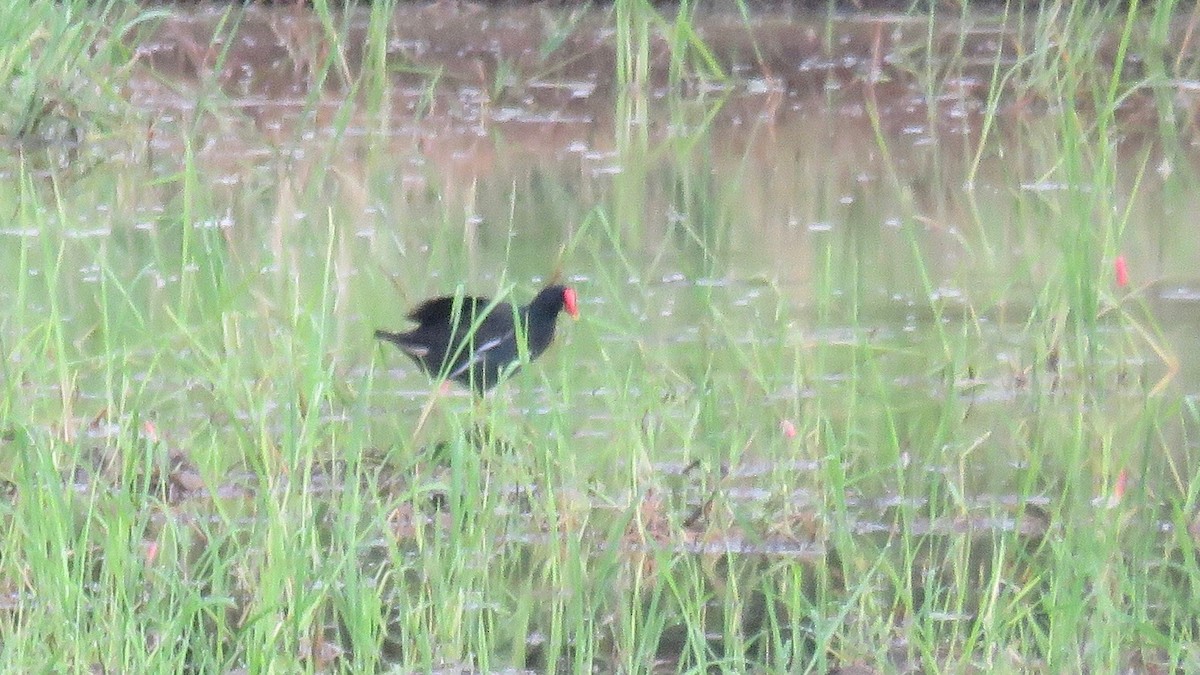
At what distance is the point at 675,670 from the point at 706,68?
23.3ft

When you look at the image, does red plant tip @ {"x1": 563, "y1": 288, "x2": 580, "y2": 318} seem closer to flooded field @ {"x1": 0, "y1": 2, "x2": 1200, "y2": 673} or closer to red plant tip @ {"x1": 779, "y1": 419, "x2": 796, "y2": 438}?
flooded field @ {"x1": 0, "y1": 2, "x2": 1200, "y2": 673}

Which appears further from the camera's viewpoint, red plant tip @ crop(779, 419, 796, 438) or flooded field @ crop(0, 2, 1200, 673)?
red plant tip @ crop(779, 419, 796, 438)

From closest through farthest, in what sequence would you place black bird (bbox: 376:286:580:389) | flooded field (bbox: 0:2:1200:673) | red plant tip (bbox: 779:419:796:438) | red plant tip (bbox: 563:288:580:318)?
1. flooded field (bbox: 0:2:1200:673)
2. red plant tip (bbox: 779:419:796:438)
3. black bird (bbox: 376:286:580:389)
4. red plant tip (bbox: 563:288:580:318)

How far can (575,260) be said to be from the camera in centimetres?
549

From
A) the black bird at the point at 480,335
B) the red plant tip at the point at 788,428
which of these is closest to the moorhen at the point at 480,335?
the black bird at the point at 480,335

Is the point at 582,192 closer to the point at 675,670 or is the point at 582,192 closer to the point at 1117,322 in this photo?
the point at 1117,322

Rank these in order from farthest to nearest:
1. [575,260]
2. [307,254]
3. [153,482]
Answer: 1. [575,260]
2. [307,254]
3. [153,482]

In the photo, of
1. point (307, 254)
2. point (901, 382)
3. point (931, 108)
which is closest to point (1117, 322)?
point (901, 382)

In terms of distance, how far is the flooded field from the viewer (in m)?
2.88

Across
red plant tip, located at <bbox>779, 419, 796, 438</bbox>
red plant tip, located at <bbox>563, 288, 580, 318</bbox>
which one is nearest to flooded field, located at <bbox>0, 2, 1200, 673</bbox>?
red plant tip, located at <bbox>779, 419, 796, 438</bbox>

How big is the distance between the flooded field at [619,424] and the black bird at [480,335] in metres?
0.07

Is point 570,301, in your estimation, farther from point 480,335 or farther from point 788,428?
point 788,428

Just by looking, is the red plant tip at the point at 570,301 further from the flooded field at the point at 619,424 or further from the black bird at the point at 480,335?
the flooded field at the point at 619,424

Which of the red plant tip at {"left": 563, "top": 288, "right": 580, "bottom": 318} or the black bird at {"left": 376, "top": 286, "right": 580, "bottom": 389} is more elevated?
the red plant tip at {"left": 563, "top": 288, "right": 580, "bottom": 318}
